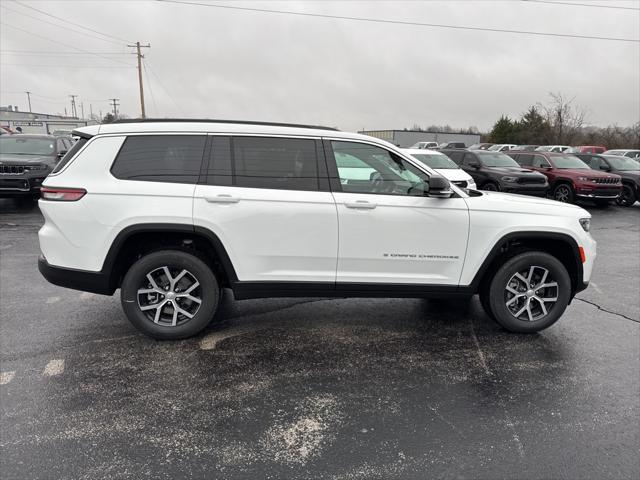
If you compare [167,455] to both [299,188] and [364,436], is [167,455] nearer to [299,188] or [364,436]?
[364,436]

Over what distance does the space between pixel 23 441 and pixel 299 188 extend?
8.38ft

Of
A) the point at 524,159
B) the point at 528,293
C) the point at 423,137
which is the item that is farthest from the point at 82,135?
the point at 423,137

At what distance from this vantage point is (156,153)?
382 cm

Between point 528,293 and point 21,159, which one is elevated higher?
point 21,159

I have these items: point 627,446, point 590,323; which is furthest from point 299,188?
point 590,323

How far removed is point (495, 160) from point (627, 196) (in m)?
5.21

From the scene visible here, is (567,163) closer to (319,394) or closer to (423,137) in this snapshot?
(319,394)

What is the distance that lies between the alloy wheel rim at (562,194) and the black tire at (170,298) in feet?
44.2

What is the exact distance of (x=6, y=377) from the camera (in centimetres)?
335

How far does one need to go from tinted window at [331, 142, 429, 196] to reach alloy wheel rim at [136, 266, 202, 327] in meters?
1.59

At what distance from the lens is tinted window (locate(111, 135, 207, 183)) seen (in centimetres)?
377

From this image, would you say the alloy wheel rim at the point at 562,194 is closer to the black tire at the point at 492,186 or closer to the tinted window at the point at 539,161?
the tinted window at the point at 539,161

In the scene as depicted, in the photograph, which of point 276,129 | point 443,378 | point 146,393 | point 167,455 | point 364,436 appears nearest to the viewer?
point 167,455

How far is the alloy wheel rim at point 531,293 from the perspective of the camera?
4.19 m
